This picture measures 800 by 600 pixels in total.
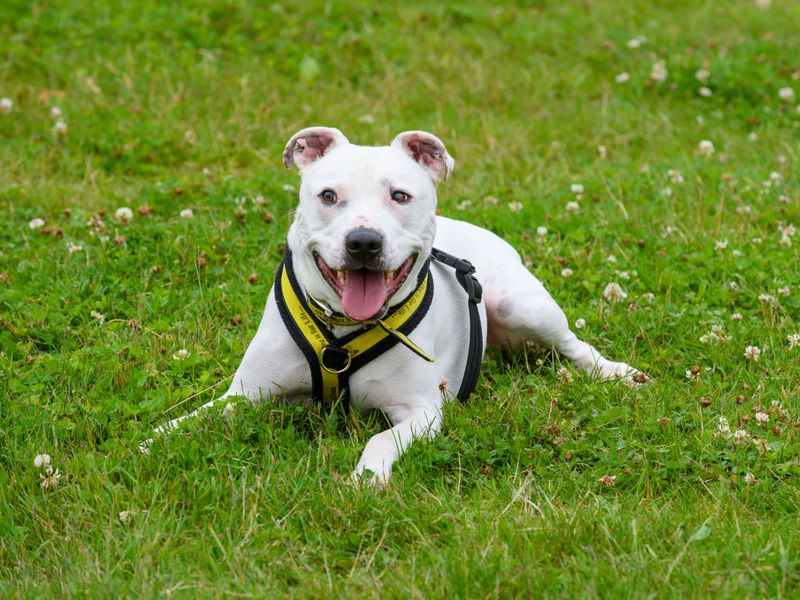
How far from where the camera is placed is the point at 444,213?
707 centimetres

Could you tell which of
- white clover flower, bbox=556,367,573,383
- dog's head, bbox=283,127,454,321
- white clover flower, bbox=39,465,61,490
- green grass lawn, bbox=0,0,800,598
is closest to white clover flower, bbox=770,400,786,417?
green grass lawn, bbox=0,0,800,598

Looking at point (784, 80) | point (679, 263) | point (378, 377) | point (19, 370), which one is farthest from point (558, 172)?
point (19, 370)

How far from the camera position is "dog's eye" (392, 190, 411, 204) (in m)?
4.30

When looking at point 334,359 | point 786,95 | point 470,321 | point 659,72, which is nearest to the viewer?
point 334,359

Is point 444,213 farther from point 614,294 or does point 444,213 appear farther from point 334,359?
point 334,359

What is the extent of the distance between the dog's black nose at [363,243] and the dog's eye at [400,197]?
0.30 m

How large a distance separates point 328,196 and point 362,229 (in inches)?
13.0

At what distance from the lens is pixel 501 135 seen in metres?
8.40

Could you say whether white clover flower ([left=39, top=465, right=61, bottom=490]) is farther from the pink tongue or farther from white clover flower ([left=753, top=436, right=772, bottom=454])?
white clover flower ([left=753, top=436, right=772, bottom=454])

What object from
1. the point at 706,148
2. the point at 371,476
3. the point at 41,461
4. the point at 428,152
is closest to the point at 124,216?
the point at 428,152

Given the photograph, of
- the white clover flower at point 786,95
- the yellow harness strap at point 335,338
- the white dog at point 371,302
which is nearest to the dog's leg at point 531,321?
the white dog at point 371,302

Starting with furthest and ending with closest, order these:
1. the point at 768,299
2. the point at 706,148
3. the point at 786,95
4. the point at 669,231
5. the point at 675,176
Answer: the point at 786,95
the point at 706,148
the point at 675,176
the point at 669,231
the point at 768,299

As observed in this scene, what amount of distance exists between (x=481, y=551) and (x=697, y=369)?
2.07m

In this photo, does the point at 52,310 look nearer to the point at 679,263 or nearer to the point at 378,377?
the point at 378,377
